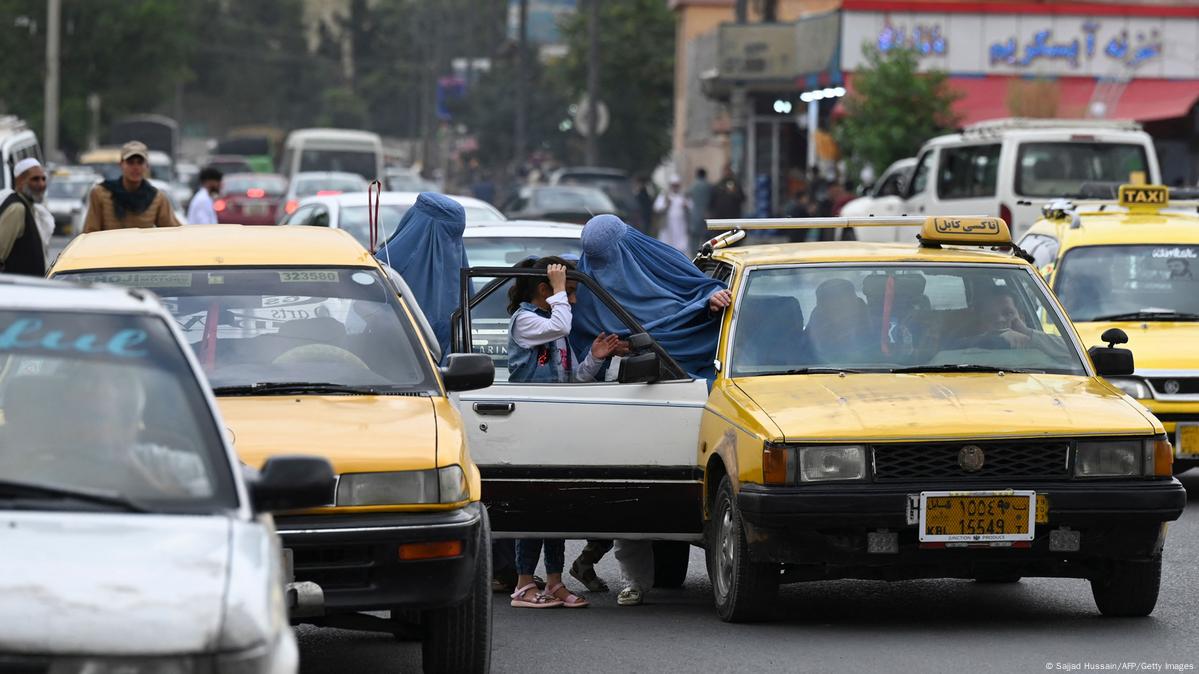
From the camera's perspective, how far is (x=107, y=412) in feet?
17.3

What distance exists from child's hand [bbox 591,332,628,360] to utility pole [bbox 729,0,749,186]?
89.6 feet

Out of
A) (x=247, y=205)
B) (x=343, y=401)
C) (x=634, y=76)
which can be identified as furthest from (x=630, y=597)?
(x=634, y=76)

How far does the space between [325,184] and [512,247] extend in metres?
21.9

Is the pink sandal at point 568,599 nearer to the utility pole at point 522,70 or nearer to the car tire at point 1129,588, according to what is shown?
the car tire at point 1129,588

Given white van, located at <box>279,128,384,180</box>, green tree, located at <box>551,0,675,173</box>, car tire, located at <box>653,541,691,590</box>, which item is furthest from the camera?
green tree, located at <box>551,0,675,173</box>

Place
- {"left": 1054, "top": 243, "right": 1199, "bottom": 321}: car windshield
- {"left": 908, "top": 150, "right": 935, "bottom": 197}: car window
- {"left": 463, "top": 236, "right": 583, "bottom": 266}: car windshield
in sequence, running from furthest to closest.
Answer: {"left": 908, "top": 150, "right": 935, "bottom": 197}: car window < {"left": 1054, "top": 243, "right": 1199, "bottom": 321}: car windshield < {"left": 463, "top": 236, "right": 583, "bottom": 266}: car windshield

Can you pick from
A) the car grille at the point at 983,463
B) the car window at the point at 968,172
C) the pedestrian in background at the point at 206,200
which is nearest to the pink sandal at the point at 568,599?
the car grille at the point at 983,463

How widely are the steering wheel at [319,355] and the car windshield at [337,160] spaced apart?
3968 cm

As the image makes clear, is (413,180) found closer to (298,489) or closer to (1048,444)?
(1048,444)

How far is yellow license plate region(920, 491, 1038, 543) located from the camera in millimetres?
7879

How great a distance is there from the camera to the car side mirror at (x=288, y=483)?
17.1 ft

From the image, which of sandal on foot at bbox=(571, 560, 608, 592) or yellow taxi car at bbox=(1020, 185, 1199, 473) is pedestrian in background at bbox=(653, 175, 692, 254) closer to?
yellow taxi car at bbox=(1020, 185, 1199, 473)

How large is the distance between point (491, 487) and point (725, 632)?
3.72 feet

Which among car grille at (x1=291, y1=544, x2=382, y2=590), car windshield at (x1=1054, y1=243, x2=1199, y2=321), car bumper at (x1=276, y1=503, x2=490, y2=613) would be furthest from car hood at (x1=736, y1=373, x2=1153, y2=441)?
car windshield at (x1=1054, y1=243, x2=1199, y2=321)
